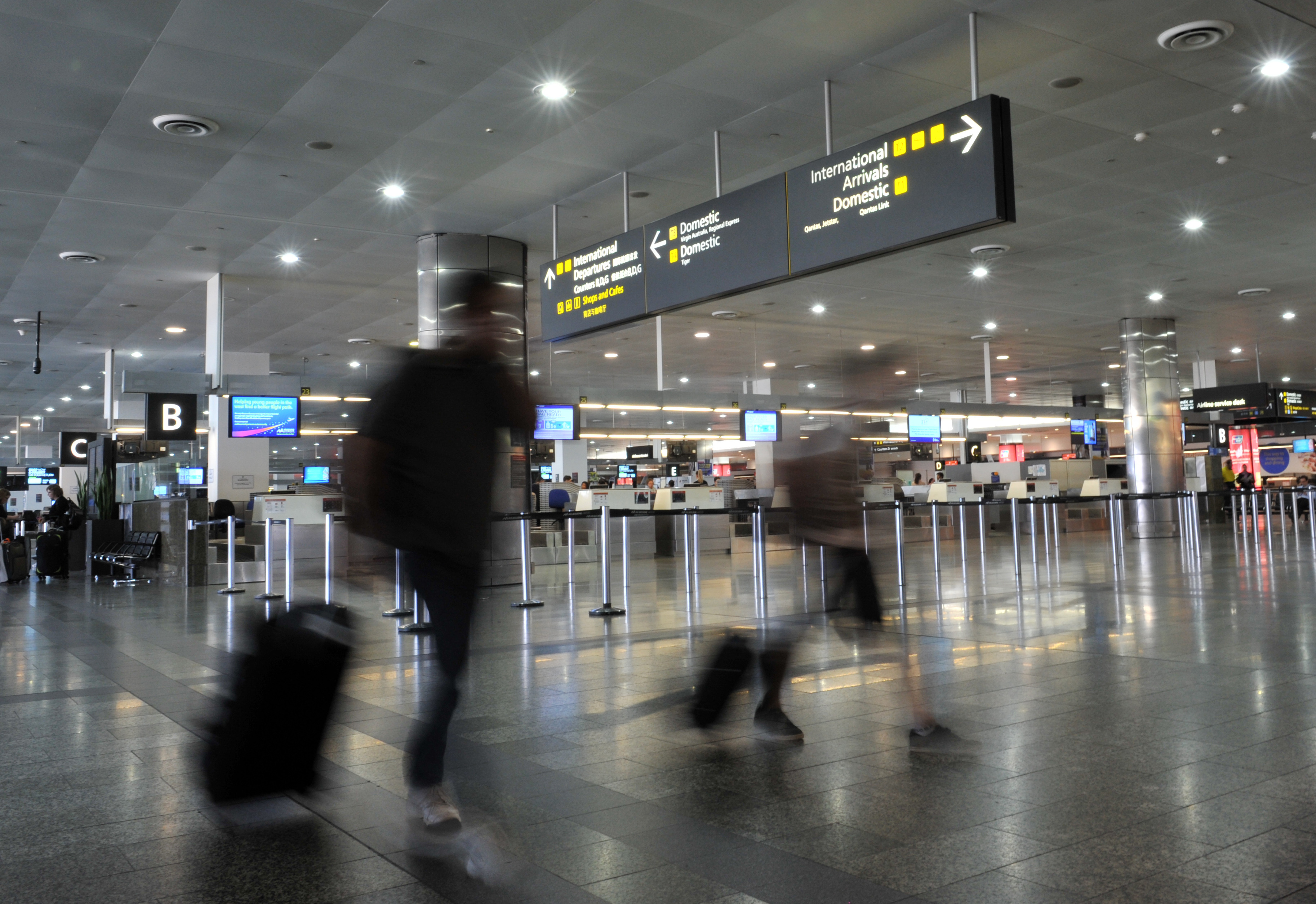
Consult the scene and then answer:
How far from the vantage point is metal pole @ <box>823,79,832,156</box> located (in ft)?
24.5

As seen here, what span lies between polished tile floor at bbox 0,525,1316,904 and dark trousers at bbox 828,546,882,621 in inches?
5.4

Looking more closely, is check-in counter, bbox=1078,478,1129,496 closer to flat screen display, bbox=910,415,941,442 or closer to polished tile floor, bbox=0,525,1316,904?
flat screen display, bbox=910,415,941,442

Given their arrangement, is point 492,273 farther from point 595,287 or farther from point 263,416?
point 263,416

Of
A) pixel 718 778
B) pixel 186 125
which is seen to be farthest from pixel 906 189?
pixel 186 125

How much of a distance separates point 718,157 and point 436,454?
20.7ft

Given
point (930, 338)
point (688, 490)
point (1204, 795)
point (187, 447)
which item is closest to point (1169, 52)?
point (1204, 795)

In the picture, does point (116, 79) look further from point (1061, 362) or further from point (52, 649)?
point (1061, 362)

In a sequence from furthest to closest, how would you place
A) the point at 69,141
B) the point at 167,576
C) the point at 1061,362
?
the point at 1061,362, the point at 167,576, the point at 69,141

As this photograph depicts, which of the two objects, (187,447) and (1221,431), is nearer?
(187,447)

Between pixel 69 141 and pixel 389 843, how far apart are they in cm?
776

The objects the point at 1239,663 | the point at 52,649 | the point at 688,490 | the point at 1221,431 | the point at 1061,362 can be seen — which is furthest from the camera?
the point at 1221,431

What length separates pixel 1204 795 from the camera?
9.79 ft

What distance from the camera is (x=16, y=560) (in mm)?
14117

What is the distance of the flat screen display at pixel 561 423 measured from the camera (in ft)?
51.7
